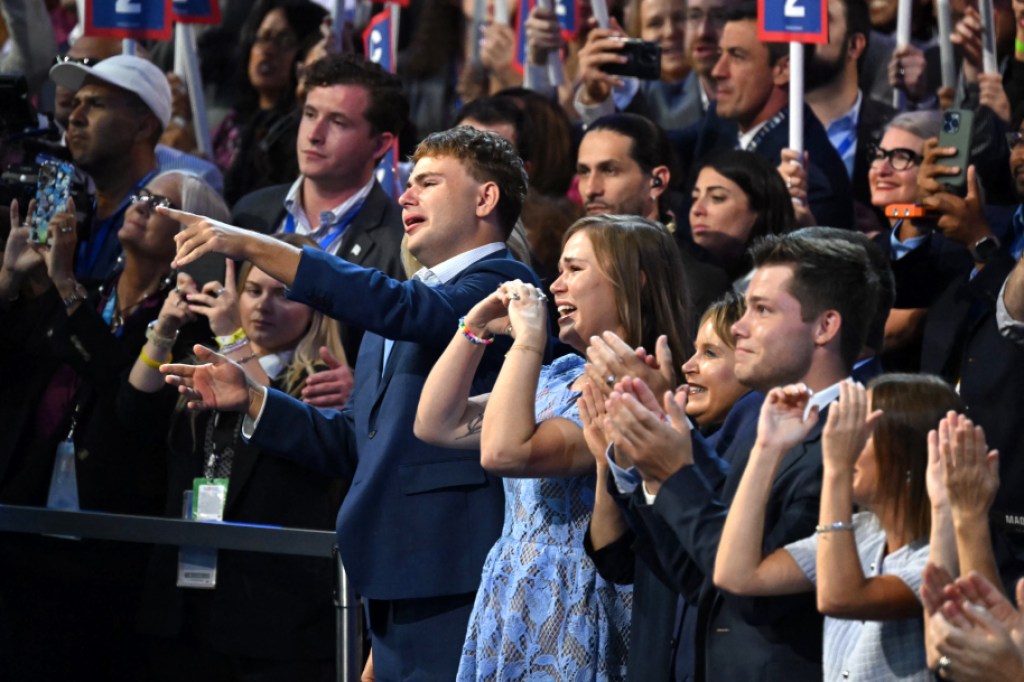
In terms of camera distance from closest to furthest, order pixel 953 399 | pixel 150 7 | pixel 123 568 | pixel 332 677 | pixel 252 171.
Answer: pixel 953 399 → pixel 332 677 → pixel 123 568 → pixel 150 7 → pixel 252 171

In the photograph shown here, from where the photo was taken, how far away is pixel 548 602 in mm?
4035

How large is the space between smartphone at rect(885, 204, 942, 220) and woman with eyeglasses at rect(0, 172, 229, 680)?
228cm

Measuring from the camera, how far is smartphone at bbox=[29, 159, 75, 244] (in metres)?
5.81

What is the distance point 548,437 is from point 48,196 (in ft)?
8.45

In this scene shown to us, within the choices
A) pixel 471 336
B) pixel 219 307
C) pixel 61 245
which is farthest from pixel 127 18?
pixel 471 336

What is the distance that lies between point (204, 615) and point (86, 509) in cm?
81

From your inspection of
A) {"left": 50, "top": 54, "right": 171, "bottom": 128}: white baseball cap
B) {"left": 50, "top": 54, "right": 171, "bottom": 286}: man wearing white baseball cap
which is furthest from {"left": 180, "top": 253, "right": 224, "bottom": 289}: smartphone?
{"left": 50, "top": 54, "right": 171, "bottom": 128}: white baseball cap

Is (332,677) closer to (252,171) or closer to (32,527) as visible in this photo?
(32,527)

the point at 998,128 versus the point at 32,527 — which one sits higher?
the point at 998,128

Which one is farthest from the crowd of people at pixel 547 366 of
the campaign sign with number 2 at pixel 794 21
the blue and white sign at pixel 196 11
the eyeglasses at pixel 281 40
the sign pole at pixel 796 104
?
the eyeglasses at pixel 281 40

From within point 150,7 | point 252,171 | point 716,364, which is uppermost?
point 150,7

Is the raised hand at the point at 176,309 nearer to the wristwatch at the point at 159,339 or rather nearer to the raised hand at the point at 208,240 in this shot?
the wristwatch at the point at 159,339

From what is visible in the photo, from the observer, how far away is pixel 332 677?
187 inches

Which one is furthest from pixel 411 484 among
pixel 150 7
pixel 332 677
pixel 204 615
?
pixel 150 7
